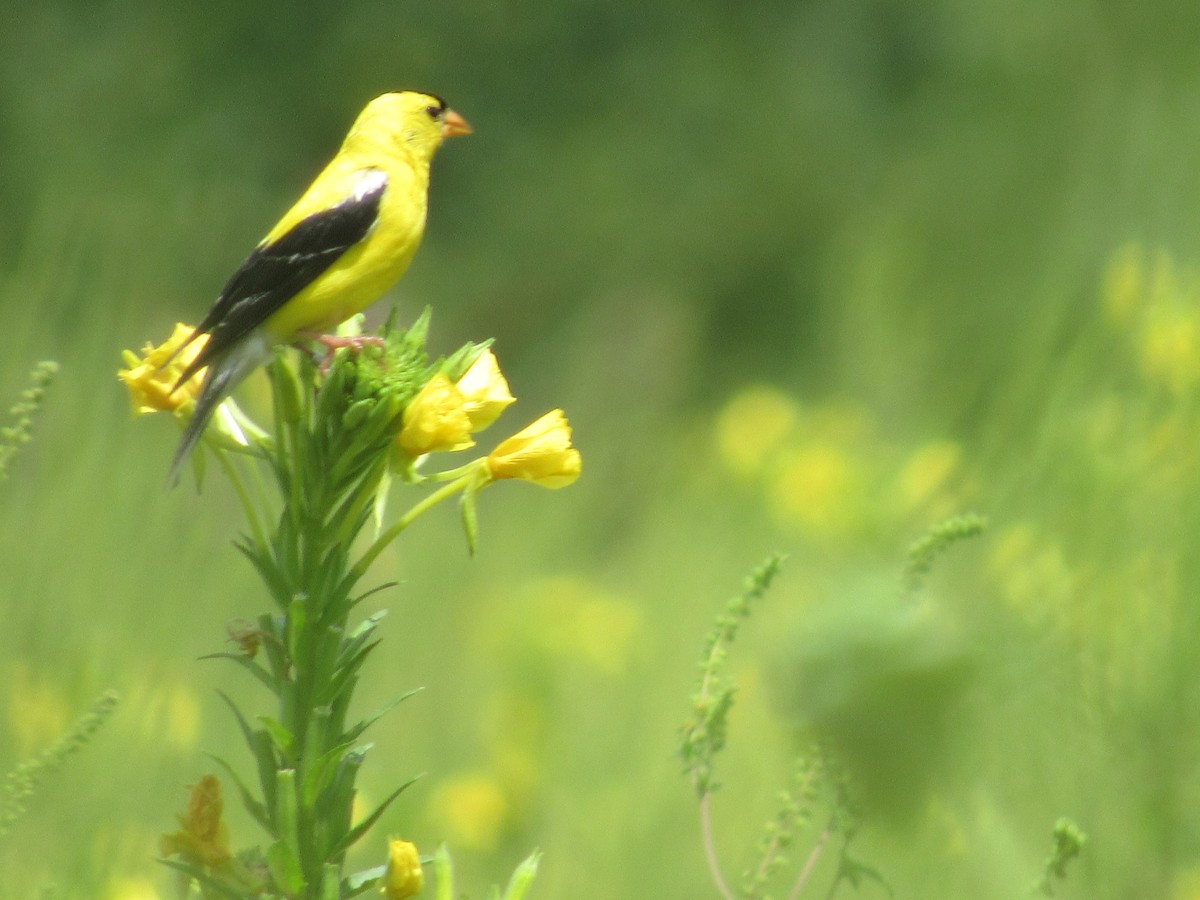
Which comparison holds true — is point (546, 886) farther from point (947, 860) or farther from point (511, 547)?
point (511, 547)

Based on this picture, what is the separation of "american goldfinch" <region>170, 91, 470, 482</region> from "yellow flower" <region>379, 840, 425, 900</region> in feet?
1.10

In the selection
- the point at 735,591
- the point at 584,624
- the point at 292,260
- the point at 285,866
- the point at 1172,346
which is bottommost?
the point at 285,866

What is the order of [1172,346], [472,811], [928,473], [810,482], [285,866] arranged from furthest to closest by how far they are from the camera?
[810,482], [472,811], [1172,346], [928,473], [285,866]

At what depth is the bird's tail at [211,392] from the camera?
673 mm

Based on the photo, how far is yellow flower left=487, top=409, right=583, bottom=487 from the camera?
647 millimetres

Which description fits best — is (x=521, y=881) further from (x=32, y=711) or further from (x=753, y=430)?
(x=753, y=430)

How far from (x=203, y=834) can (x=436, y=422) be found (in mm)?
193

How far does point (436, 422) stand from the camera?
59 centimetres

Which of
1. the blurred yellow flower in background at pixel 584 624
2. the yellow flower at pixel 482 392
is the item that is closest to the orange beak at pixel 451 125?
the blurred yellow flower in background at pixel 584 624

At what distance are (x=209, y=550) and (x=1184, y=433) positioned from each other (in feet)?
1.90

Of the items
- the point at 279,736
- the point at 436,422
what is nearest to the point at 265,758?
the point at 279,736

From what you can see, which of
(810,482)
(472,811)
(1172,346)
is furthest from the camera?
(810,482)

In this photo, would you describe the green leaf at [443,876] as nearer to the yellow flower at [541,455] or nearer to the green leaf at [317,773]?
the green leaf at [317,773]

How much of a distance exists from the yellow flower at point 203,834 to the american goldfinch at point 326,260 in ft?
0.94
